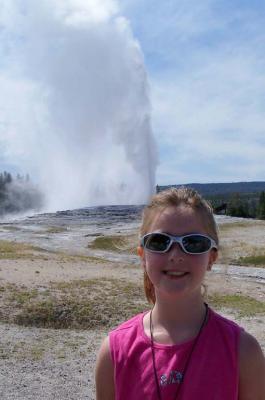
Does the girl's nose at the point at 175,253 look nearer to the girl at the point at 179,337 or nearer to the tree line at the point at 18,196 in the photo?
the girl at the point at 179,337

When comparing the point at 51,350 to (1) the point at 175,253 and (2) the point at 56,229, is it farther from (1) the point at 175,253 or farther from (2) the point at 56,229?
(2) the point at 56,229

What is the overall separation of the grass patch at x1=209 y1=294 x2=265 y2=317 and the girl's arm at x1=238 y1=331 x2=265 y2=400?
41.2ft

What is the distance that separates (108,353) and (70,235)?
44.4 meters

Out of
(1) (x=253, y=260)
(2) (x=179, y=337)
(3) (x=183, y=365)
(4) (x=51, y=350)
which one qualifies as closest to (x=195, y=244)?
(2) (x=179, y=337)

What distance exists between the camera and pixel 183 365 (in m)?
2.43

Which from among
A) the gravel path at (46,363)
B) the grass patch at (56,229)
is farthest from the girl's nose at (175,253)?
the grass patch at (56,229)

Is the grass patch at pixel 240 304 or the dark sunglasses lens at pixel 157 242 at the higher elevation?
the dark sunglasses lens at pixel 157 242

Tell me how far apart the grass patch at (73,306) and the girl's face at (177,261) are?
10.7 m

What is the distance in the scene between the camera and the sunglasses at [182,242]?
99.8 inches

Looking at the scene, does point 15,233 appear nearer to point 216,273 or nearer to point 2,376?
point 216,273

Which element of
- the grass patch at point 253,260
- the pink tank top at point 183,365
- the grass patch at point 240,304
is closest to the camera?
the pink tank top at point 183,365

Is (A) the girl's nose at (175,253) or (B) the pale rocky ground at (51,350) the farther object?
(B) the pale rocky ground at (51,350)

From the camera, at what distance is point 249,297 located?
18094 millimetres

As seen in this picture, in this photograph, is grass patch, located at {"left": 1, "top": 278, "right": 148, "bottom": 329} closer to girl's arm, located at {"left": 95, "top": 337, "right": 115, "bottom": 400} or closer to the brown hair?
girl's arm, located at {"left": 95, "top": 337, "right": 115, "bottom": 400}
